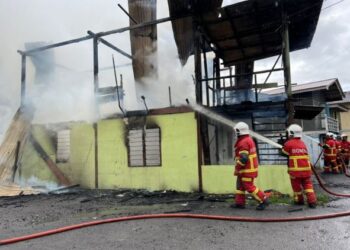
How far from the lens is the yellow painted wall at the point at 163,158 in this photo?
29.9ft

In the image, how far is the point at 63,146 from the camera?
1123 cm

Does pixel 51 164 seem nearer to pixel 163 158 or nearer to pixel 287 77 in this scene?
pixel 163 158

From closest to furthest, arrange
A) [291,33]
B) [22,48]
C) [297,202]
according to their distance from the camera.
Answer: [297,202]
[291,33]
[22,48]

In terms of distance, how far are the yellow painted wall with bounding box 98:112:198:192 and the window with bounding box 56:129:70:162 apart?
1.40 meters

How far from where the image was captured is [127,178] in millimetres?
9992

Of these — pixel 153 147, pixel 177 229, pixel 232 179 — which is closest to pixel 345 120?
pixel 232 179

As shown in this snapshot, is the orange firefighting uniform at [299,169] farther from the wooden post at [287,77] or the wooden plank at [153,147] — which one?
the wooden plank at [153,147]

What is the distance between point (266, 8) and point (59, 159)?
26.3 ft

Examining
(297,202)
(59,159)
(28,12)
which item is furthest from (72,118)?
(297,202)

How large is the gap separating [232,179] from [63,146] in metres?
6.00

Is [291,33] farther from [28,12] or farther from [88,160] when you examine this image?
[28,12]

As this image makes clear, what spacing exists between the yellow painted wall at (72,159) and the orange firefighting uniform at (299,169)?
6349 mm

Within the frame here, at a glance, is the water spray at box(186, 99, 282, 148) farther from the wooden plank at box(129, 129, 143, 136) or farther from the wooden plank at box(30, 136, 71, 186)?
the wooden plank at box(30, 136, 71, 186)

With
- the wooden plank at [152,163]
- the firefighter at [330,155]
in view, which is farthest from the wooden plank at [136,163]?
the firefighter at [330,155]
